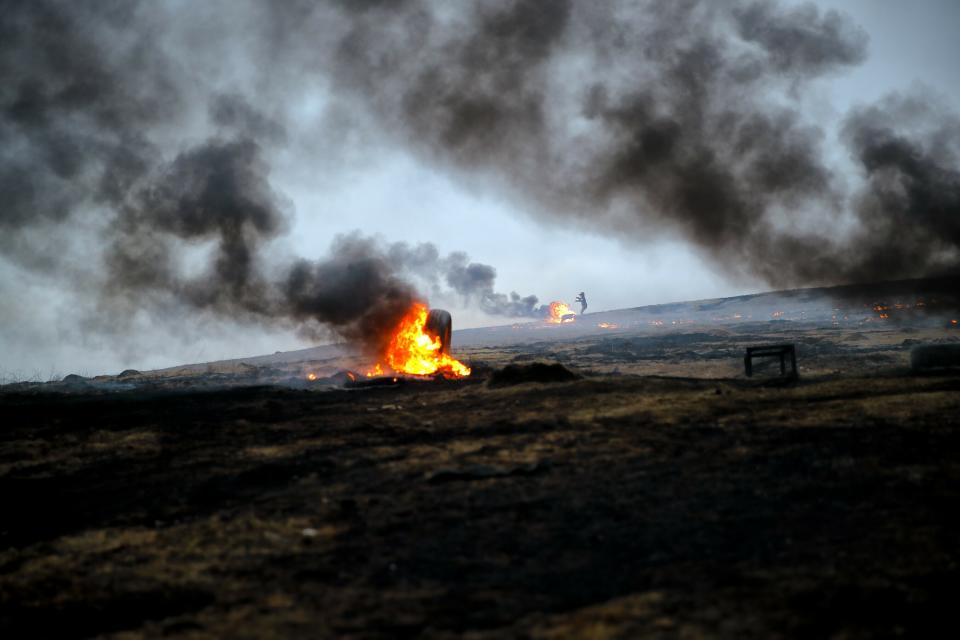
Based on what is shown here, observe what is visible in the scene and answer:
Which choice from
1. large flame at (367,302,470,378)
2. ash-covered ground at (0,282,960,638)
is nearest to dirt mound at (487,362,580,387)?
ash-covered ground at (0,282,960,638)

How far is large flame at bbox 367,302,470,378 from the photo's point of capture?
2984 cm

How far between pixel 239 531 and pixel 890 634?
681 cm

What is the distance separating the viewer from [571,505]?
754 cm

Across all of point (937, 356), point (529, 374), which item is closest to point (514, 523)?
point (529, 374)

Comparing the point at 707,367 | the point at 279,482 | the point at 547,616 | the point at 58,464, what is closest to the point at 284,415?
the point at 58,464

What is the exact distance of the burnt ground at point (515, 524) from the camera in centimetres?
469

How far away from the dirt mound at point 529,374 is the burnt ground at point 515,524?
5.64 metres

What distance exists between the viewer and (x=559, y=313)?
11431cm

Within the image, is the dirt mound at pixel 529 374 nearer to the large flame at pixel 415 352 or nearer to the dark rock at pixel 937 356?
the large flame at pixel 415 352

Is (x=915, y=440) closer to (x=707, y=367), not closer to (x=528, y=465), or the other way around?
(x=528, y=465)

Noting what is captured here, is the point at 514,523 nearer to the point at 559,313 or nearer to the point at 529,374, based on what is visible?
the point at 529,374

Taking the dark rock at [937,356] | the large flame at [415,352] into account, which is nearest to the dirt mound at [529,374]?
the large flame at [415,352]

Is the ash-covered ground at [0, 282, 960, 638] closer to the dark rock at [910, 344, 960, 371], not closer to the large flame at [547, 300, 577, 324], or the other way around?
the dark rock at [910, 344, 960, 371]

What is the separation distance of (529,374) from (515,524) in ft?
45.6
